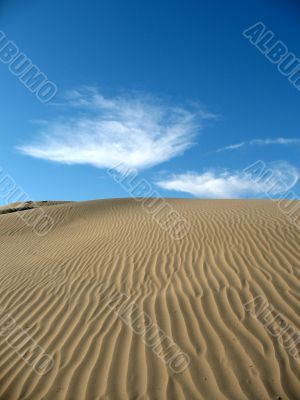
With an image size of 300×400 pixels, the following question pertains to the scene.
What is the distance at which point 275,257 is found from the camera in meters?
6.58

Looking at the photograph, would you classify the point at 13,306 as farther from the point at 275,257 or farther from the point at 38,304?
the point at 275,257

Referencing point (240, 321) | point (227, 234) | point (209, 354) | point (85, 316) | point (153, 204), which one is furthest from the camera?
point (153, 204)

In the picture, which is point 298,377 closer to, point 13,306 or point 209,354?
point 209,354

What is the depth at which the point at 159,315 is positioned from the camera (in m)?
5.09

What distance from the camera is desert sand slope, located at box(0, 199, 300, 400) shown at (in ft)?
12.3

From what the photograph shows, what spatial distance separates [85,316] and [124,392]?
1.94 metres

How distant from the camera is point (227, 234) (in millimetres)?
8422

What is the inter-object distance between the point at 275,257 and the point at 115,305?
3296 mm

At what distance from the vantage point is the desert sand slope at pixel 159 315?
376cm

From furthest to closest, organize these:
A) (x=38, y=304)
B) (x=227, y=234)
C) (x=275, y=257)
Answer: (x=227, y=234) → (x=275, y=257) → (x=38, y=304)

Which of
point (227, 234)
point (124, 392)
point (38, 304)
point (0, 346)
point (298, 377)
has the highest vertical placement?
point (38, 304)

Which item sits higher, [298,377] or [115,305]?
[115,305]

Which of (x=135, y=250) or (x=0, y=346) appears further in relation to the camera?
(x=135, y=250)

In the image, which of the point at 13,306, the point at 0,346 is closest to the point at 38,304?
the point at 13,306
